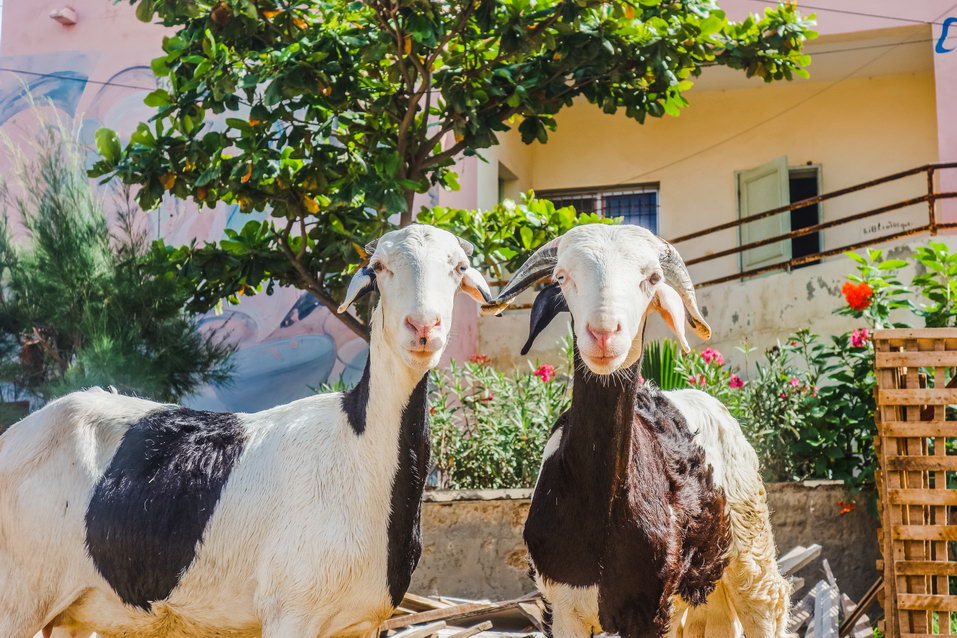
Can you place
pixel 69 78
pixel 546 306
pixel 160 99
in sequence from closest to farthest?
pixel 546 306 → pixel 160 99 → pixel 69 78

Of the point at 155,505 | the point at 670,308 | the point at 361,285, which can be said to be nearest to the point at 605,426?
the point at 670,308

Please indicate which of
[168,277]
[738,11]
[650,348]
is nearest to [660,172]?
[738,11]

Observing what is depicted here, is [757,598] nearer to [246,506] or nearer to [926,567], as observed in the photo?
[926,567]

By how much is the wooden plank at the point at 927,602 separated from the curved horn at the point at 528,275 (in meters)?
2.48

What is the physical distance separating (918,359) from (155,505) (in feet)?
12.2

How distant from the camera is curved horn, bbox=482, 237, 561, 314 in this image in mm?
4285

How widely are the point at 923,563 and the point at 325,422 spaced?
3024 mm

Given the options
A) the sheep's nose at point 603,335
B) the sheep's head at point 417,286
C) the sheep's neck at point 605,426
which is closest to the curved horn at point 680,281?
the sheep's neck at point 605,426

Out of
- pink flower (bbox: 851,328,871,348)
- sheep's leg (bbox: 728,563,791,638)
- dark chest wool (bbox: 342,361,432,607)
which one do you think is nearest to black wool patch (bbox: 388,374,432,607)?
dark chest wool (bbox: 342,361,432,607)

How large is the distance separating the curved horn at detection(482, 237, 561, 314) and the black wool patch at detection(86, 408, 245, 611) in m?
1.21

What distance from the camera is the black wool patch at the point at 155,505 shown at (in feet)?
14.0

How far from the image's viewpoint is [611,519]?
4098 mm

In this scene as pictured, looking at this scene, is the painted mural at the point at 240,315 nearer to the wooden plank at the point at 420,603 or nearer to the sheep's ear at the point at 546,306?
the wooden plank at the point at 420,603

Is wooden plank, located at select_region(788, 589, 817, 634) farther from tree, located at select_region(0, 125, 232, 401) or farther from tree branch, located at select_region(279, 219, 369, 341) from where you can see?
tree, located at select_region(0, 125, 232, 401)
